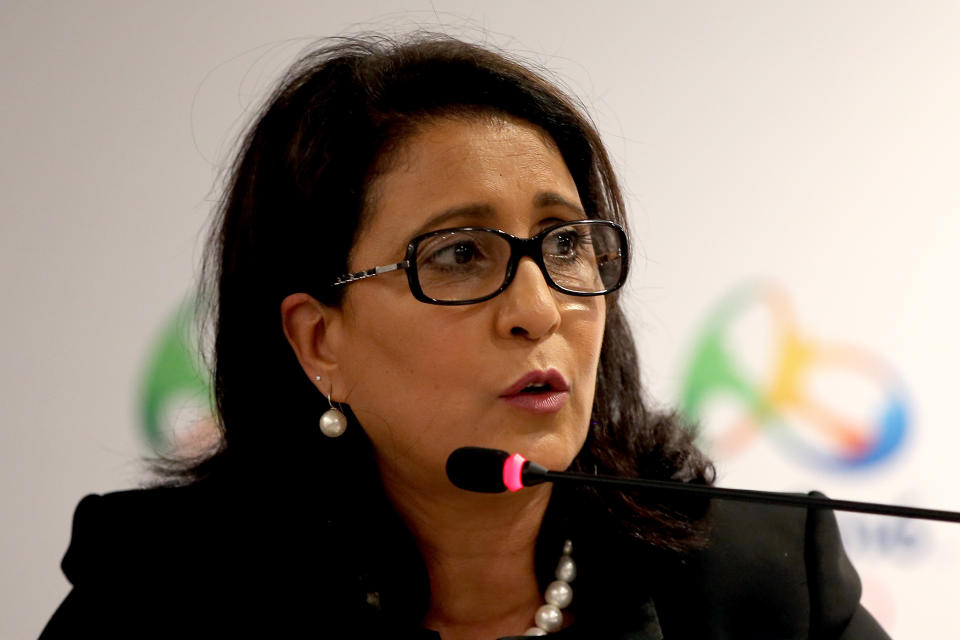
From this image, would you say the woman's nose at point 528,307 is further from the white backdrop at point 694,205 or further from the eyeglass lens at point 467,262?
the white backdrop at point 694,205

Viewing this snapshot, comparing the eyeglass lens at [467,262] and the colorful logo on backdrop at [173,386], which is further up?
the eyeglass lens at [467,262]

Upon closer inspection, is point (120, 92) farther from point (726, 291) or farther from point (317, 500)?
point (726, 291)

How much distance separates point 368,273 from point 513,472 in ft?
1.05

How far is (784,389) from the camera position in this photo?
169 centimetres

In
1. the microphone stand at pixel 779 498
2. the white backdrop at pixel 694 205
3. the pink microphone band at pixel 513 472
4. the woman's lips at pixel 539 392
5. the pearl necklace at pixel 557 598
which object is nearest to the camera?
the microphone stand at pixel 779 498

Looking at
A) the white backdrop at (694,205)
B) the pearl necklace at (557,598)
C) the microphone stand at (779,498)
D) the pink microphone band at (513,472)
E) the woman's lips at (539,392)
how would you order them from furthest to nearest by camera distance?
the white backdrop at (694,205)
the pearl necklace at (557,598)
the woman's lips at (539,392)
the pink microphone band at (513,472)
the microphone stand at (779,498)

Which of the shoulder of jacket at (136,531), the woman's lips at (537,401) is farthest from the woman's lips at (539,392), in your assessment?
the shoulder of jacket at (136,531)

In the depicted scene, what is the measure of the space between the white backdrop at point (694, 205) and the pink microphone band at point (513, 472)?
859 millimetres

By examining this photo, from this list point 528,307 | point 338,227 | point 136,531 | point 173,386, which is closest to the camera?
point 528,307

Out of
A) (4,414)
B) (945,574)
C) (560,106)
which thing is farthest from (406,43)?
(945,574)

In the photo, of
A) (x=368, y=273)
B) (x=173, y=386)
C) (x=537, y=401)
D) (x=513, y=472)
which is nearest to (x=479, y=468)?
(x=513, y=472)

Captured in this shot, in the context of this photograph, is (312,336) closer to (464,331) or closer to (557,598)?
(464,331)

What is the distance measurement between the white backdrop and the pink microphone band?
33.8 inches

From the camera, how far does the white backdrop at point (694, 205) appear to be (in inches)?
62.0
